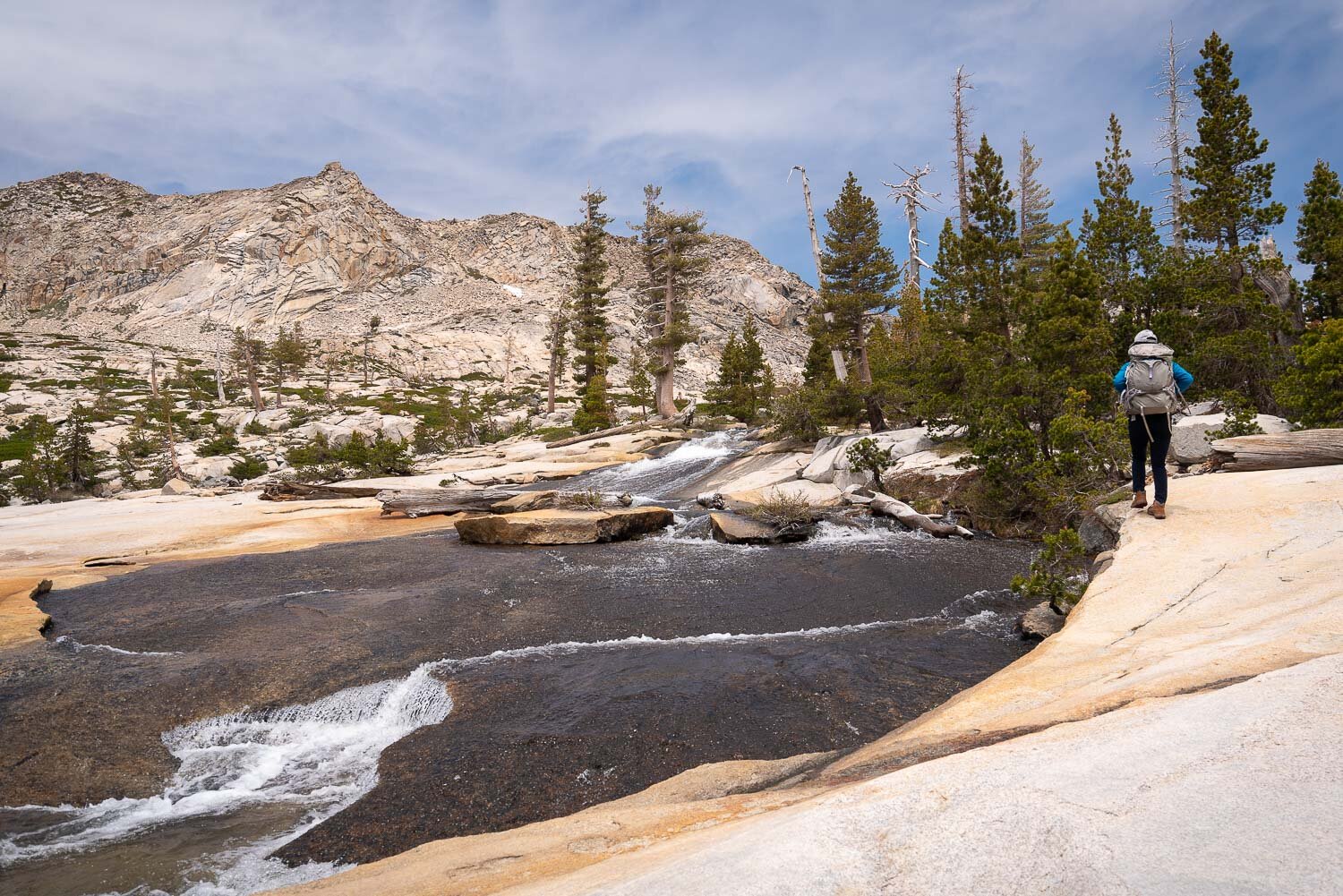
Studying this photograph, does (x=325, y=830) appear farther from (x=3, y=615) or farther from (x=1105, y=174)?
(x=1105, y=174)

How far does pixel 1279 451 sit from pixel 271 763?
45.0 feet

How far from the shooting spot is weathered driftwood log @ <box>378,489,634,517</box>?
17.6m

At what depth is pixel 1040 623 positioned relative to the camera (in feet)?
25.7

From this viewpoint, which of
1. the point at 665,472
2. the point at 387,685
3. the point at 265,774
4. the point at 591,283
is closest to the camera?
the point at 265,774

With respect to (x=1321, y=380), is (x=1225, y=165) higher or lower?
higher

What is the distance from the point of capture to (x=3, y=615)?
887cm

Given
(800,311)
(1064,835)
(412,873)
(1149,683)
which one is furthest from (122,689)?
(800,311)

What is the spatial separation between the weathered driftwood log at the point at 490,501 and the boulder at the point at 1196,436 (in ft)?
41.8

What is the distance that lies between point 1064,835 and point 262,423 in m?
61.8

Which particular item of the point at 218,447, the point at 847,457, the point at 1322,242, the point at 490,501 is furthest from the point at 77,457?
the point at 1322,242

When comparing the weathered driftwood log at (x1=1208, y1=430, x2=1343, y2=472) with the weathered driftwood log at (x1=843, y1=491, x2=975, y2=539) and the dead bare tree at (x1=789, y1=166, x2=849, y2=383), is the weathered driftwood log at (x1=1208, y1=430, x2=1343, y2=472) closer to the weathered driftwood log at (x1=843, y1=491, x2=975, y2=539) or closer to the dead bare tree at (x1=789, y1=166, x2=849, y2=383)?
the weathered driftwood log at (x1=843, y1=491, x2=975, y2=539)

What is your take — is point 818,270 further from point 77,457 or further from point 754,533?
point 77,457

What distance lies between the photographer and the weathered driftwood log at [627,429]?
3700 centimetres

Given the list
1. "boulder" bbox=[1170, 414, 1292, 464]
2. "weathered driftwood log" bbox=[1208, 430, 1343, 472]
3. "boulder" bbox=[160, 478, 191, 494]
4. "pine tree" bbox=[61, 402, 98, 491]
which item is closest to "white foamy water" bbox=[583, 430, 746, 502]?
"boulder" bbox=[1170, 414, 1292, 464]
